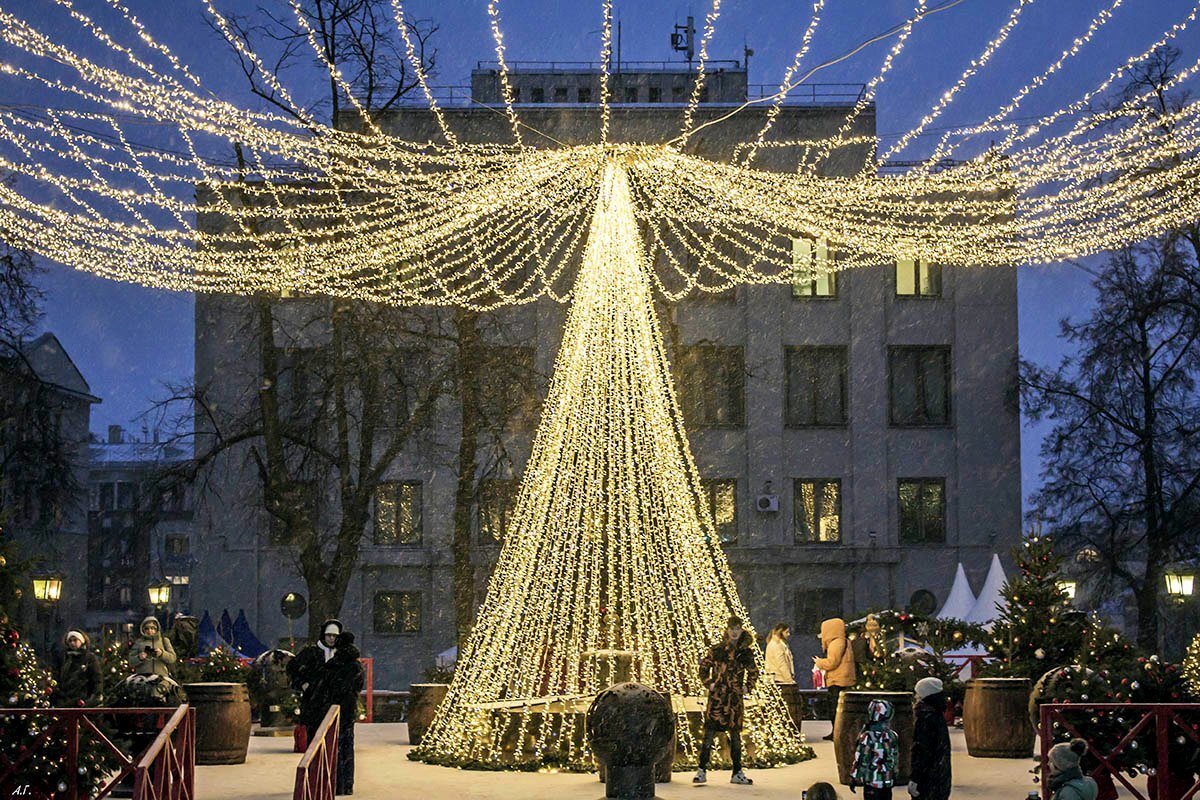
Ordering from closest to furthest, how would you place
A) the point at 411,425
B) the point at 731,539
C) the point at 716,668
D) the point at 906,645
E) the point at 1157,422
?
1. the point at 716,668
2. the point at 906,645
3. the point at 411,425
4. the point at 1157,422
5. the point at 731,539

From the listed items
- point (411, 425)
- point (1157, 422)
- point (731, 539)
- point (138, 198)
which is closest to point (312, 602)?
point (411, 425)

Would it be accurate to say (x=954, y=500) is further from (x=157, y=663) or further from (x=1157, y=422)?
(x=157, y=663)

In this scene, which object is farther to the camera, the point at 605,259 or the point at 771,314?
the point at 771,314

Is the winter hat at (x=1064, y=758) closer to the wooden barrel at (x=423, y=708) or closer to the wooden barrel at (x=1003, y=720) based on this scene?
the wooden barrel at (x=1003, y=720)

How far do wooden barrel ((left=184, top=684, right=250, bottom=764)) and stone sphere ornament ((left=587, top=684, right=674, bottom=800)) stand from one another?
656cm

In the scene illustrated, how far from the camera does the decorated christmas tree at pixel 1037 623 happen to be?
19.8 m

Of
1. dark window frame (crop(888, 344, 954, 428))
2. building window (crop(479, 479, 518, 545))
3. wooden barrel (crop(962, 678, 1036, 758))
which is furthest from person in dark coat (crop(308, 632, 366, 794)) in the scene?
dark window frame (crop(888, 344, 954, 428))

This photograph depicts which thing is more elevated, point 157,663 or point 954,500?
point 954,500

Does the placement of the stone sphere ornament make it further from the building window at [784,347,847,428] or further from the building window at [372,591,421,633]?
the building window at [784,347,847,428]

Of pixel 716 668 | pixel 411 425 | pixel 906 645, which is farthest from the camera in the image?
pixel 411 425

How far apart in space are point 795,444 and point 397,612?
10.0m

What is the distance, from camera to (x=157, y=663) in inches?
691

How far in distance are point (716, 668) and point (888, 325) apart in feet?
79.1

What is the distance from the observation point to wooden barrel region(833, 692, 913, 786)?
15.6 meters
